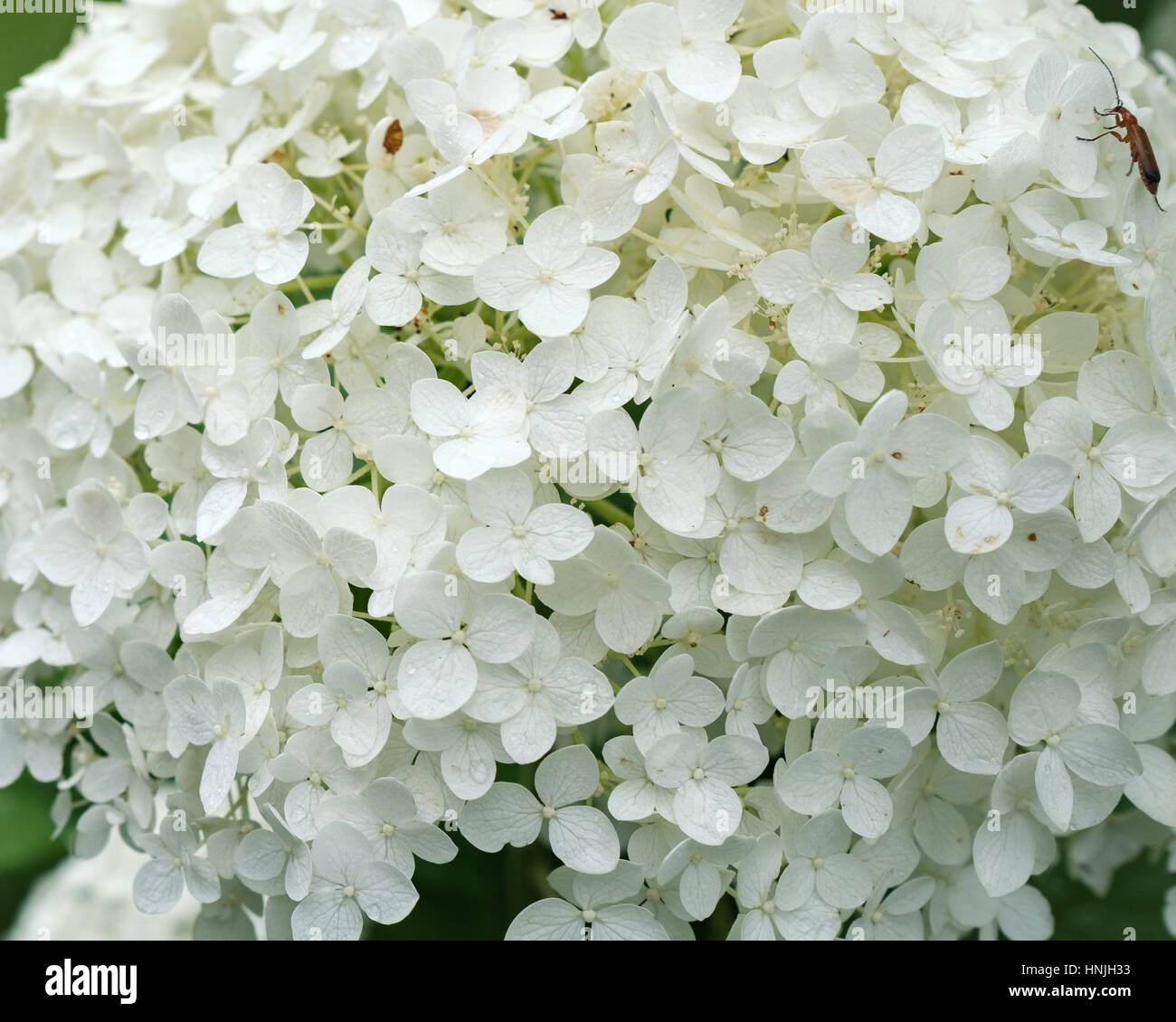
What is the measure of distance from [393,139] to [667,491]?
0.90 ft

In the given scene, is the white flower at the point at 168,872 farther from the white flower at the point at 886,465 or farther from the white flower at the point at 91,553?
the white flower at the point at 886,465

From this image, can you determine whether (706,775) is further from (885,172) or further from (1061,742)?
(885,172)

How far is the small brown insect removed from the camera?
619mm

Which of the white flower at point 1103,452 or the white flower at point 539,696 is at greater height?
the white flower at point 1103,452

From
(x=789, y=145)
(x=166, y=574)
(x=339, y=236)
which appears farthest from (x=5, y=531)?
(x=789, y=145)

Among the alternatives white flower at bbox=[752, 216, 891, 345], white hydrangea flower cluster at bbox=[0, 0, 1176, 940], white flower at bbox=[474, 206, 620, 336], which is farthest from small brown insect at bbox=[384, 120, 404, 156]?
white flower at bbox=[752, 216, 891, 345]

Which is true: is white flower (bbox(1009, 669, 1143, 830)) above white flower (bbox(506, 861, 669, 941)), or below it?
above

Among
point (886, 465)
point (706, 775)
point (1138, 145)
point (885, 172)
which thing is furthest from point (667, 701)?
point (1138, 145)

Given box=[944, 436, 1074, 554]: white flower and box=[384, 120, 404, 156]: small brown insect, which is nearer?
box=[944, 436, 1074, 554]: white flower

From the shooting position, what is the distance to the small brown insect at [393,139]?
62 centimetres

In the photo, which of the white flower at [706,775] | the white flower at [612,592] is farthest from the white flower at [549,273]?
the white flower at [706,775]

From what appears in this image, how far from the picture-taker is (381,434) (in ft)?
1.85

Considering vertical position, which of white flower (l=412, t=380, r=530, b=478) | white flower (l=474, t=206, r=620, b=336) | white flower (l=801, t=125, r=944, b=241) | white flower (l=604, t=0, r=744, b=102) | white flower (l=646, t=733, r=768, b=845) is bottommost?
white flower (l=646, t=733, r=768, b=845)

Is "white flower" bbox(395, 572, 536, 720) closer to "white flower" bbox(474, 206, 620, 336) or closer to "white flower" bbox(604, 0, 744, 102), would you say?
"white flower" bbox(474, 206, 620, 336)
